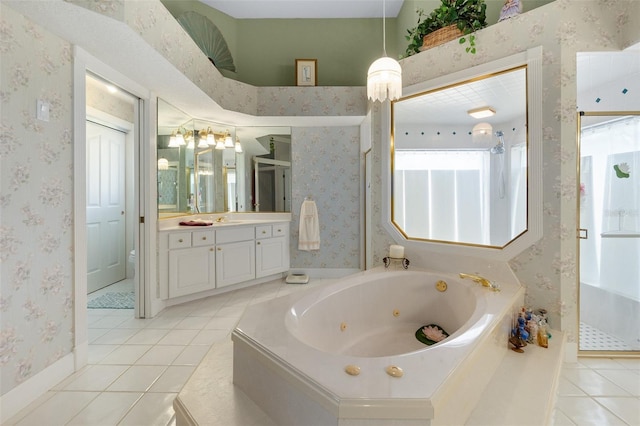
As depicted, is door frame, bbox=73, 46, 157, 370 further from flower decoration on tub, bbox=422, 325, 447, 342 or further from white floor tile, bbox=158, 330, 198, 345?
flower decoration on tub, bbox=422, 325, 447, 342

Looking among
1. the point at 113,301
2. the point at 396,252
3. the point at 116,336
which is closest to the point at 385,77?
the point at 396,252

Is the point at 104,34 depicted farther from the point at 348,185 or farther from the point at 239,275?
the point at 348,185

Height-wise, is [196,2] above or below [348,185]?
above

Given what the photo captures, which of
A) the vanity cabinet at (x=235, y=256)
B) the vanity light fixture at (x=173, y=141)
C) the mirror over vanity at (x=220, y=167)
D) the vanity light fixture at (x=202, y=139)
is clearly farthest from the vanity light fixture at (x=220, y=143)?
the vanity cabinet at (x=235, y=256)

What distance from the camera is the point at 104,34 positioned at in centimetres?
164

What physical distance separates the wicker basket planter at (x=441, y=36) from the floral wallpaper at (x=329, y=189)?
1.53 m

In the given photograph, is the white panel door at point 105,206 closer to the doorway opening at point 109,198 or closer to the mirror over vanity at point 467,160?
the doorway opening at point 109,198

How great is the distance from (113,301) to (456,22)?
3956 millimetres

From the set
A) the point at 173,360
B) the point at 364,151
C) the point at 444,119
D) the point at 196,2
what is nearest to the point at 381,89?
the point at 444,119

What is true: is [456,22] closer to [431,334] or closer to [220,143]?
[431,334]

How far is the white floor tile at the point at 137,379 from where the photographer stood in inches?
62.8

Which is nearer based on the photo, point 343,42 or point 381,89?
point 381,89

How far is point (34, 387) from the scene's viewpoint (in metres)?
1.50

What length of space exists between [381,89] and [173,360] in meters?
2.17
